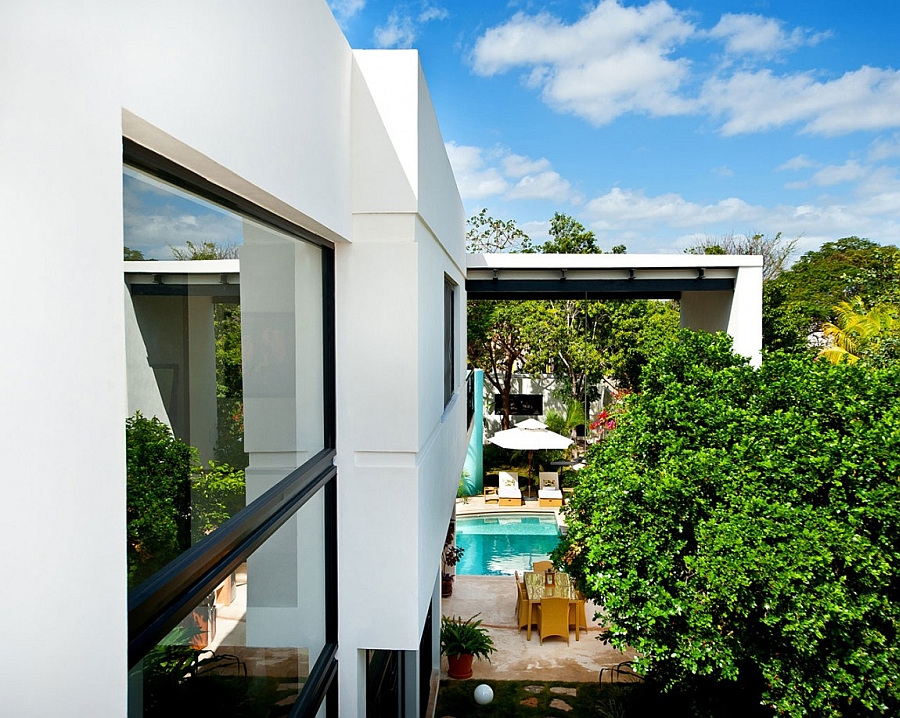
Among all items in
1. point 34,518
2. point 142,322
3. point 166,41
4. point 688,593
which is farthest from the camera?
point 688,593

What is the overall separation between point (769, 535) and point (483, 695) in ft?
14.1

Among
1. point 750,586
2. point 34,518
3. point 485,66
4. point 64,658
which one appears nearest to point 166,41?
point 34,518

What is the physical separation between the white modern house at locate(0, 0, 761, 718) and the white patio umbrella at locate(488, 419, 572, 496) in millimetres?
12147

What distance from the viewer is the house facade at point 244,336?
1391 millimetres

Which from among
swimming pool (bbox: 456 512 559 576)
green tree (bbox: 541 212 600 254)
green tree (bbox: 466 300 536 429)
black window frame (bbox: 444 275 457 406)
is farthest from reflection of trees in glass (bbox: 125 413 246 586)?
green tree (bbox: 541 212 600 254)

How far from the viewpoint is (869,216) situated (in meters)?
60.7

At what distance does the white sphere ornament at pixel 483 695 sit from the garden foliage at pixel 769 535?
2.51 m

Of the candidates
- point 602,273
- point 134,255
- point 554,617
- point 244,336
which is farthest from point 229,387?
point 602,273

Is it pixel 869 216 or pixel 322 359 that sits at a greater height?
pixel 869 216

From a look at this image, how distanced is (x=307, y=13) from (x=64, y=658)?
9.21ft

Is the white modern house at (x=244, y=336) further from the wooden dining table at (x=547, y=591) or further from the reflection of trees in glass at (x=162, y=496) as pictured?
the wooden dining table at (x=547, y=591)

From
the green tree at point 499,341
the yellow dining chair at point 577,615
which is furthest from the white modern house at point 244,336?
the green tree at point 499,341

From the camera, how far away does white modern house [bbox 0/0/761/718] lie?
1388mm

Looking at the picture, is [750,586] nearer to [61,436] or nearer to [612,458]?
[612,458]
